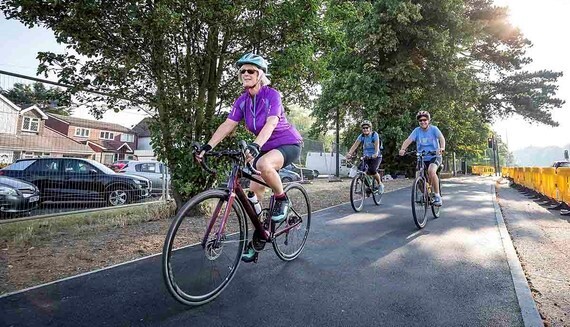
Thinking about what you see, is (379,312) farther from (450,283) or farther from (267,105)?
(267,105)

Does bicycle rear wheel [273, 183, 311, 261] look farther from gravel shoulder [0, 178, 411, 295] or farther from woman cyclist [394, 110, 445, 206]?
woman cyclist [394, 110, 445, 206]

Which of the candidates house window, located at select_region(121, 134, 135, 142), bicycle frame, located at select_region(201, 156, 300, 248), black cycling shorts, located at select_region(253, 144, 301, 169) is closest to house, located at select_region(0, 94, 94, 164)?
bicycle frame, located at select_region(201, 156, 300, 248)

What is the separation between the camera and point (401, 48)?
2122 centimetres

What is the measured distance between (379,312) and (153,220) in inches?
212

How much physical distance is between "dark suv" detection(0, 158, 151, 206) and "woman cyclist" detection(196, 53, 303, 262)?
17.2 ft

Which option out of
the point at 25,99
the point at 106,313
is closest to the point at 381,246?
the point at 106,313

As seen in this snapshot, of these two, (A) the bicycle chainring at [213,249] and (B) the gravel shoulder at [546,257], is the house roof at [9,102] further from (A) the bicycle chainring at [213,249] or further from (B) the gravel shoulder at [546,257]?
(B) the gravel shoulder at [546,257]

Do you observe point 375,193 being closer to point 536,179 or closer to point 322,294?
point 322,294

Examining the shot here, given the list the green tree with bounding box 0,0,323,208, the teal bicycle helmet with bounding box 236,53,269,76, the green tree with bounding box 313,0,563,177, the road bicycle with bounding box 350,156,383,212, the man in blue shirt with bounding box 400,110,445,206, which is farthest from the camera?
the green tree with bounding box 313,0,563,177

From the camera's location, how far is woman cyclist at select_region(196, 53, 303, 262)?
129 inches

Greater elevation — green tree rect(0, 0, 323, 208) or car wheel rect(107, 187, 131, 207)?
green tree rect(0, 0, 323, 208)

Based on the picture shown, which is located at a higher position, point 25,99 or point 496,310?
point 25,99

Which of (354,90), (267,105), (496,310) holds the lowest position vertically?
(496,310)

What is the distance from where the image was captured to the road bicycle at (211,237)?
264 cm
